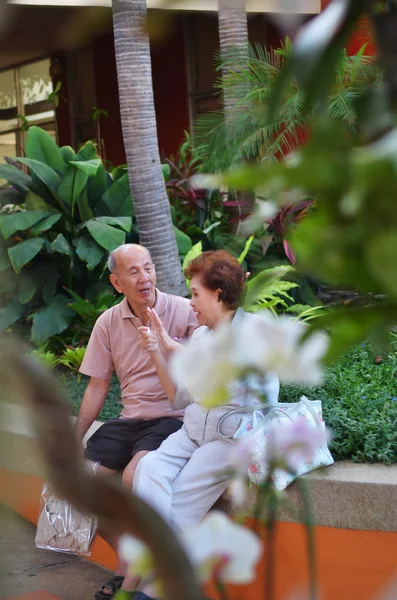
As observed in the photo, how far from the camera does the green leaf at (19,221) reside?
6.99 m

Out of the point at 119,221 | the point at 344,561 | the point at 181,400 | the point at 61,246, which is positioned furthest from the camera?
the point at 119,221

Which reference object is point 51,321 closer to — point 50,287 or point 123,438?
point 50,287

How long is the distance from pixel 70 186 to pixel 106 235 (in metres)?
0.73

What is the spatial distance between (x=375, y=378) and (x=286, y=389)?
0.49 metres

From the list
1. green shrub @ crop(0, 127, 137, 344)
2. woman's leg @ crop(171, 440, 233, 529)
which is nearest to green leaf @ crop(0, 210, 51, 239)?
green shrub @ crop(0, 127, 137, 344)

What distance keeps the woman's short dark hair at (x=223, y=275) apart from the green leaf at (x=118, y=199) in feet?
13.0

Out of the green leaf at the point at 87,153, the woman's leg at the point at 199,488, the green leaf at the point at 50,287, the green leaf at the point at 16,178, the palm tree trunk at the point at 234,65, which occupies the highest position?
the palm tree trunk at the point at 234,65

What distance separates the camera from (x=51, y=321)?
6.94 meters

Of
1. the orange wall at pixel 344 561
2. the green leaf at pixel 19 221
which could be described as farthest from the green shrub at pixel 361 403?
the green leaf at pixel 19 221

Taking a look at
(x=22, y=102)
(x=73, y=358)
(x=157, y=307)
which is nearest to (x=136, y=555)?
(x=157, y=307)

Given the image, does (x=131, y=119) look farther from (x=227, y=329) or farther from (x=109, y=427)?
(x=227, y=329)

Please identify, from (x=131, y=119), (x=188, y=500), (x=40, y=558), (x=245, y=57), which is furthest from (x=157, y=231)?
(x=188, y=500)

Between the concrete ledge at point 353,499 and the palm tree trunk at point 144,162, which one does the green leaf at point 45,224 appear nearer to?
the palm tree trunk at point 144,162

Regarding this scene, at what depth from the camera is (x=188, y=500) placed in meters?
3.61
